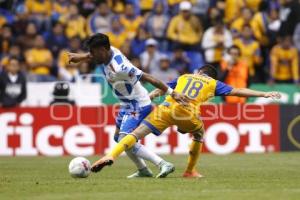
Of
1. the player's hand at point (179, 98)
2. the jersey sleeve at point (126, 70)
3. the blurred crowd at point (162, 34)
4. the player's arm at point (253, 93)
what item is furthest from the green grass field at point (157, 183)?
the blurred crowd at point (162, 34)

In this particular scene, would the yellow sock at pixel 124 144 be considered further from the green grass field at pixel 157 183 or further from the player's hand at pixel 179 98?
the player's hand at pixel 179 98

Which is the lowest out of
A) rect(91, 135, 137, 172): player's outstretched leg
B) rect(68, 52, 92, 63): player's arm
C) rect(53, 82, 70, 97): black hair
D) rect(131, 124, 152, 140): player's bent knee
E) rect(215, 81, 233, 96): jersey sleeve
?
rect(91, 135, 137, 172): player's outstretched leg

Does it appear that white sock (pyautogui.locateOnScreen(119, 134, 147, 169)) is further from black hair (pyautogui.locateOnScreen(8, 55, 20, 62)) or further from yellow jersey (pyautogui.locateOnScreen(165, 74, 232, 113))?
black hair (pyautogui.locateOnScreen(8, 55, 20, 62))

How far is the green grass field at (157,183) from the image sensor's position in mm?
10414

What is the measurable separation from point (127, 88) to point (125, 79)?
24 centimetres

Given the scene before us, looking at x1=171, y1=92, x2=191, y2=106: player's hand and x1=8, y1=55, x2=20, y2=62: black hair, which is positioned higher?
x1=8, y1=55, x2=20, y2=62: black hair

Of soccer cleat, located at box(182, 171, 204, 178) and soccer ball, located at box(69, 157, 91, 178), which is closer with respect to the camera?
soccer ball, located at box(69, 157, 91, 178)

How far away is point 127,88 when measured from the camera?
12992 mm

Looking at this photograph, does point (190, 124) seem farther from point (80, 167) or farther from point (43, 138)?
point (43, 138)

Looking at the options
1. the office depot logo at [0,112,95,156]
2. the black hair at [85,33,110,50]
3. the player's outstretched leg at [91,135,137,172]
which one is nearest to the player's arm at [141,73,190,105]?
the black hair at [85,33,110,50]

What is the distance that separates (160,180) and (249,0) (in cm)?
1454

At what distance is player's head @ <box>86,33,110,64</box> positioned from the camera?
40.5 ft

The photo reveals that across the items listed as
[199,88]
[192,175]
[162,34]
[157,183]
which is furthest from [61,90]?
[157,183]

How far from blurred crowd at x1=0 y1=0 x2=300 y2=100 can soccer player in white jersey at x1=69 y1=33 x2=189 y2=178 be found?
951 cm
